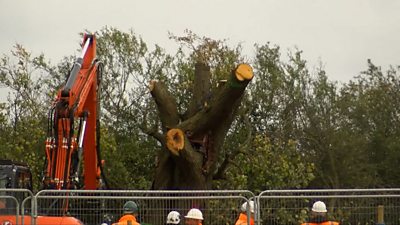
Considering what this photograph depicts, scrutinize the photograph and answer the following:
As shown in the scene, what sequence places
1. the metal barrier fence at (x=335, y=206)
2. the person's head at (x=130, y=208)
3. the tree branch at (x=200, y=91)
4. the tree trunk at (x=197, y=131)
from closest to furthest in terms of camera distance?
the person's head at (x=130, y=208), the metal barrier fence at (x=335, y=206), the tree trunk at (x=197, y=131), the tree branch at (x=200, y=91)

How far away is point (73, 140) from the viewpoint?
58.8 feet

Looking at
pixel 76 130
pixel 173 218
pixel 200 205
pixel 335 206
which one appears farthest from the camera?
pixel 76 130

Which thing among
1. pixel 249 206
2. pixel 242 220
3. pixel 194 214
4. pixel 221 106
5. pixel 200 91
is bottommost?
pixel 242 220

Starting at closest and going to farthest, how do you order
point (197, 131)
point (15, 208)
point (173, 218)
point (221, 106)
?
point (173, 218) → point (15, 208) → point (221, 106) → point (197, 131)

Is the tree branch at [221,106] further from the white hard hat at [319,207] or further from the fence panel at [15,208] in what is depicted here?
the fence panel at [15,208]

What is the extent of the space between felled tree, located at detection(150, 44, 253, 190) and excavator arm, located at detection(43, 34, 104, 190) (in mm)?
1748

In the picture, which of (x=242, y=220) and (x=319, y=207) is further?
(x=242, y=220)

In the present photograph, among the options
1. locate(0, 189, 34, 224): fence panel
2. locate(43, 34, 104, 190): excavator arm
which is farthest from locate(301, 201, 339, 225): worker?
locate(43, 34, 104, 190): excavator arm

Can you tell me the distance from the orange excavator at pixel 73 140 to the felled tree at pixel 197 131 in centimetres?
172

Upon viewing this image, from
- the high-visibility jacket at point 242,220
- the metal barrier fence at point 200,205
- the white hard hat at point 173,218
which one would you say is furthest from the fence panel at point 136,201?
the white hard hat at point 173,218

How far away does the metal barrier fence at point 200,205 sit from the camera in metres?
13.7

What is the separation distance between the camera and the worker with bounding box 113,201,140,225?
13.1m

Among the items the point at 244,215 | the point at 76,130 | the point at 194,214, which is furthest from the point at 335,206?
the point at 76,130

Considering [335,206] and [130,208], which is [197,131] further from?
[130,208]
